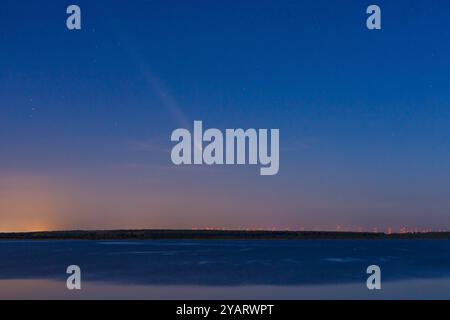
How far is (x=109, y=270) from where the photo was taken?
173 ft

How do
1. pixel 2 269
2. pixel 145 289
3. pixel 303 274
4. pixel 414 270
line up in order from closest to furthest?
pixel 145 289 → pixel 303 274 → pixel 414 270 → pixel 2 269

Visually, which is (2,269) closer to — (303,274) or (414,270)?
(303,274)

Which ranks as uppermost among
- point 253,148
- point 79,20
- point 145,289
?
point 79,20
